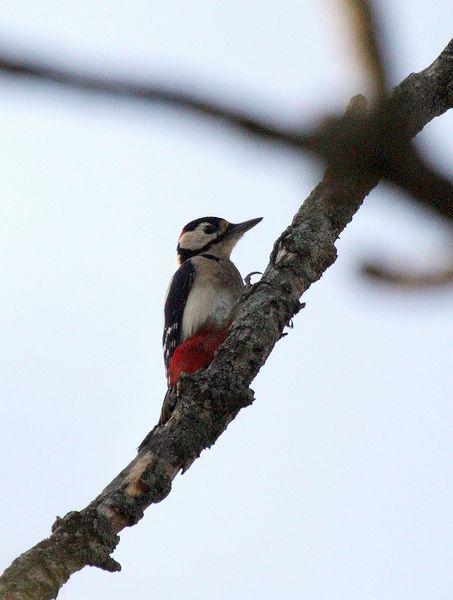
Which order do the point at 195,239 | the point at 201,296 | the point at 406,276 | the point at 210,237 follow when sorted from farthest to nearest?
the point at 195,239 < the point at 210,237 < the point at 201,296 < the point at 406,276

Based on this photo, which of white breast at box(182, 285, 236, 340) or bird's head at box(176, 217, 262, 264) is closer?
white breast at box(182, 285, 236, 340)

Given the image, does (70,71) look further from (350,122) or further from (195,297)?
(195,297)

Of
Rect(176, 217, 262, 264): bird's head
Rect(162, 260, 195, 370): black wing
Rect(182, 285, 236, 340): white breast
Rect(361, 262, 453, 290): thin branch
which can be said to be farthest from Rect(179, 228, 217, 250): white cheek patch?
Rect(361, 262, 453, 290): thin branch

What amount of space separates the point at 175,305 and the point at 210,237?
0.98 m

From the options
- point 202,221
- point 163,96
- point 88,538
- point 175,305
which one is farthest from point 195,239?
point 163,96

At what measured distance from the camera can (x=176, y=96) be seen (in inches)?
21.8

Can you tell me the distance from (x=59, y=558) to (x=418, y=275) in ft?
6.61

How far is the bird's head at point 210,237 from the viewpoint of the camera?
6.95 metres

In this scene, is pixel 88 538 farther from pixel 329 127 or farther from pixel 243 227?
pixel 243 227

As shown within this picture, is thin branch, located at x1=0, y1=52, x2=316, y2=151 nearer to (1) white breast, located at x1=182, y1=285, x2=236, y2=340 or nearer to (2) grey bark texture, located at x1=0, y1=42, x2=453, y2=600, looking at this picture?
(2) grey bark texture, located at x1=0, y1=42, x2=453, y2=600

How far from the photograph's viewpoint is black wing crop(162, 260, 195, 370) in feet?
20.1

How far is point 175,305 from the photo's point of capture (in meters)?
6.36

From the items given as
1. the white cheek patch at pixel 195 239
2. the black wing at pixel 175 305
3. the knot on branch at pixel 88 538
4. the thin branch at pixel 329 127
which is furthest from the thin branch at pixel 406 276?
the white cheek patch at pixel 195 239

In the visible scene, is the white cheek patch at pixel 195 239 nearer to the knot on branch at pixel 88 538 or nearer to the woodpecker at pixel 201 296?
the woodpecker at pixel 201 296
